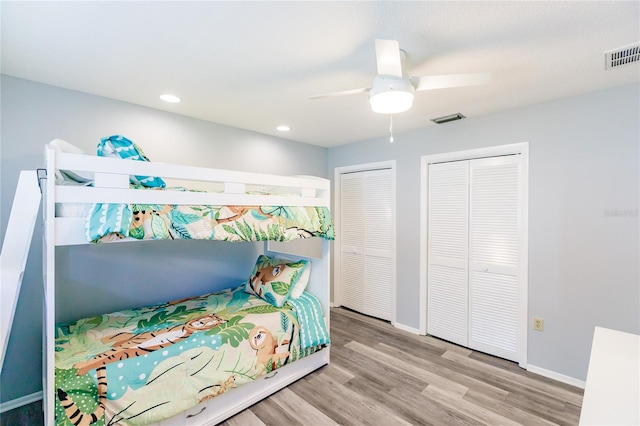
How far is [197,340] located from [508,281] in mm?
2676

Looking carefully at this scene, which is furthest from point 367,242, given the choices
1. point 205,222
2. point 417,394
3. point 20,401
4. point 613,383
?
point 20,401

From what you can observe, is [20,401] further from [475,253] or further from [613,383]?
[475,253]

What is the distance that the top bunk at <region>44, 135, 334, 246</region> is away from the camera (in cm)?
140

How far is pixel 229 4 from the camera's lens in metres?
1.27

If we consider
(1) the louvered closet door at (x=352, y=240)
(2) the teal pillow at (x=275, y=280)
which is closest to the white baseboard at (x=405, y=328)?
(1) the louvered closet door at (x=352, y=240)

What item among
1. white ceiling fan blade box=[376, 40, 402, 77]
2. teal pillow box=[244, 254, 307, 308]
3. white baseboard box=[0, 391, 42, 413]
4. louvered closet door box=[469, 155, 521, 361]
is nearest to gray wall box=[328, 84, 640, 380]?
louvered closet door box=[469, 155, 521, 361]

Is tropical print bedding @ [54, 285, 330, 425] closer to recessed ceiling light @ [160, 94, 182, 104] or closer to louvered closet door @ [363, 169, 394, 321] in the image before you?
louvered closet door @ [363, 169, 394, 321]

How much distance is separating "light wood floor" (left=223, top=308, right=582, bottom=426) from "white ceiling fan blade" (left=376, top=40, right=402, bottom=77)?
85.2 inches

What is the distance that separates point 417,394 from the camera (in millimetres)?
2191

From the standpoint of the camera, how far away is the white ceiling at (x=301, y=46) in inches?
51.5

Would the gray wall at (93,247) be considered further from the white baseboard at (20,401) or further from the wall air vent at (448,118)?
the wall air vent at (448,118)

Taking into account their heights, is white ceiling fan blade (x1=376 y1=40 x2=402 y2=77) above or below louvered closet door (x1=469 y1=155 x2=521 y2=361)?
above

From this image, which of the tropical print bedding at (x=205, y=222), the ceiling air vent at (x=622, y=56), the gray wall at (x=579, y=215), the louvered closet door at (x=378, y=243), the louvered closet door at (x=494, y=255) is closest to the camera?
the tropical print bedding at (x=205, y=222)

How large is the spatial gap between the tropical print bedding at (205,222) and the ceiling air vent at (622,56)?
207 centimetres
